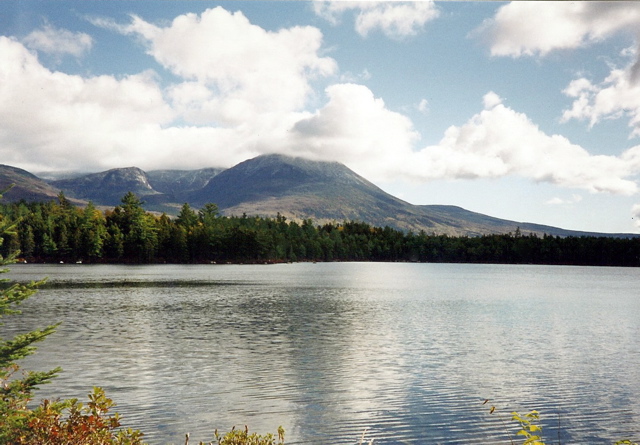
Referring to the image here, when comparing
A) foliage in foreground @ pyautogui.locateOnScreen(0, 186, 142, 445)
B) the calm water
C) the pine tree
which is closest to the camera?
the pine tree

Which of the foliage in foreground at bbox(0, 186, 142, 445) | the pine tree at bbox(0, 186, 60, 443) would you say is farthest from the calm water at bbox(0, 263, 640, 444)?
the pine tree at bbox(0, 186, 60, 443)

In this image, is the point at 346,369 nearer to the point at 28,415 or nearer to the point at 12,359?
the point at 28,415

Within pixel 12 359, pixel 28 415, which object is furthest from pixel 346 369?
pixel 12 359

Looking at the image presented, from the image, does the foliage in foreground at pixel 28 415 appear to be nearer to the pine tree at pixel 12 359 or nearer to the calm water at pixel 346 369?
the pine tree at pixel 12 359

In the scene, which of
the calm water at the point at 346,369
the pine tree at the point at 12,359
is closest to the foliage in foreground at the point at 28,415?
the pine tree at the point at 12,359

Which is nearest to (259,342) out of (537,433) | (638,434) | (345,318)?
(345,318)

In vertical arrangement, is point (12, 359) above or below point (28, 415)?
above

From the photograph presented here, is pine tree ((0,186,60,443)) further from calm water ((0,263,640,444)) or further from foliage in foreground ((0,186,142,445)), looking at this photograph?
calm water ((0,263,640,444))

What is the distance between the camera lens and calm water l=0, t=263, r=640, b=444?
887 inches

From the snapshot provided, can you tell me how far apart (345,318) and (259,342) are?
18.9 meters

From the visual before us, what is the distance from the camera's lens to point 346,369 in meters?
33.2

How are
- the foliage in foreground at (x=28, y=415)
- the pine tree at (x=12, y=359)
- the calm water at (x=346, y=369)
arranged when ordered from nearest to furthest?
the pine tree at (x=12, y=359) < the foliage in foreground at (x=28, y=415) < the calm water at (x=346, y=369)

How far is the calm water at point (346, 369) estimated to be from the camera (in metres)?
22.5

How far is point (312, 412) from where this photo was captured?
2386 cm
